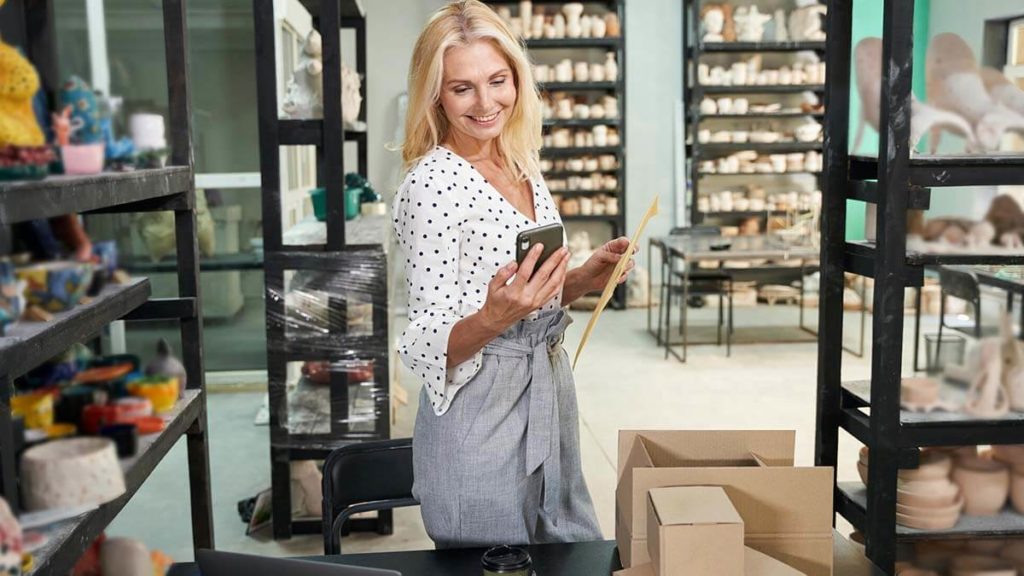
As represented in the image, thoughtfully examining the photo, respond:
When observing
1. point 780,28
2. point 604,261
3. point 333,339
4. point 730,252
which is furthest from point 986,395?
point 780,28

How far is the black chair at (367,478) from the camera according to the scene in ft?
6.30

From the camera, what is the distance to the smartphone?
56.2 inches

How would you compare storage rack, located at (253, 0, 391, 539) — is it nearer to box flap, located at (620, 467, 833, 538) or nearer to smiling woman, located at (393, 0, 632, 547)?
smiling woman, located at (393, 0, 632, 547)

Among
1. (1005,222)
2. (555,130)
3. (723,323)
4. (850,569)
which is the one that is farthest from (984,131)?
(555,130)

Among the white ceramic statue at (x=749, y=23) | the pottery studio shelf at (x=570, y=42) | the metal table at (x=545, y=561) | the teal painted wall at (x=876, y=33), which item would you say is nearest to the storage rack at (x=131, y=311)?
the metal table at (x=545, y=561)

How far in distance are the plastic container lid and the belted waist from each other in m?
0.39

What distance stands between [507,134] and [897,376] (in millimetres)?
820

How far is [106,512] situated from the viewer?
3.43ft

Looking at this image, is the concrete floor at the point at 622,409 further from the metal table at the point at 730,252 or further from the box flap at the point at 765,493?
the box flap at the point at 765,493

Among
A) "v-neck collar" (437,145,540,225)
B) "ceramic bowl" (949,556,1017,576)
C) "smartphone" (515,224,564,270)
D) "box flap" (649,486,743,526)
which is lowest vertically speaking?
"ceramic bowl" (949,556,1017,576)

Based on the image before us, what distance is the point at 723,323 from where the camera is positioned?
7840 millimetres

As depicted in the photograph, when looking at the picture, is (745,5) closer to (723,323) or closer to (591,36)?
(591,36)

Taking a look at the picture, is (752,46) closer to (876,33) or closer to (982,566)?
(876,33)

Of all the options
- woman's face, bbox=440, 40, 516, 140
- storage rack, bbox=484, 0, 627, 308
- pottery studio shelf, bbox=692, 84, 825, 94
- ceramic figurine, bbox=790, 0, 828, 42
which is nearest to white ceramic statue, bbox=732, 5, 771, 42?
ceramic figurine, bbox=790, 0, 828, 42
